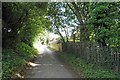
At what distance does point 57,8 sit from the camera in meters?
32.0

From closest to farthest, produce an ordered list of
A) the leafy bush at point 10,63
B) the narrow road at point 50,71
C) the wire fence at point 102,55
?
the leafy bush at point 10,63 < the wire fence at point 102,55 < the narrow road at point 50,71

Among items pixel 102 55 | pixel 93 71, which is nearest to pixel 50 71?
pixel 102 55

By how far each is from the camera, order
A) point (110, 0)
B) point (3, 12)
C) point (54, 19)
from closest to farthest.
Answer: point (110, 0) → point (3, 12) → point (54, 19)

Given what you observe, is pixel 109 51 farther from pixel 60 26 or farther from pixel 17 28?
pixel 60 26

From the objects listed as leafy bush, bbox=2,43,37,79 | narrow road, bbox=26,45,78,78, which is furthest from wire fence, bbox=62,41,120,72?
leafy bush, bbox=2,43,37,79

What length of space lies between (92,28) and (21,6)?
5731mm

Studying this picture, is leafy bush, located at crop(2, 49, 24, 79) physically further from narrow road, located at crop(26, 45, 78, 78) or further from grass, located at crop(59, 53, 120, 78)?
grass, located at crop(59, 53, 120, 78)

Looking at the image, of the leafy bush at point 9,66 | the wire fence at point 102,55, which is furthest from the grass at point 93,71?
the leafy bush at point 9,66

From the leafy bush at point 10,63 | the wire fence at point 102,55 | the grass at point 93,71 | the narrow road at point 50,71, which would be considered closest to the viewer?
the grass at point 93,71

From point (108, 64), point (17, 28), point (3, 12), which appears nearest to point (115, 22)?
point (108, 64)

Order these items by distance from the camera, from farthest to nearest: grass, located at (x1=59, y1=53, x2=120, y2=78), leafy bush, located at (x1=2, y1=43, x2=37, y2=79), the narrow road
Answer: the narrow road
leafy bush, located at (x1=2, y1=43, x2=37, y2=79)
grass, located at (x1=59, y1=53, x2=120, y2=78)

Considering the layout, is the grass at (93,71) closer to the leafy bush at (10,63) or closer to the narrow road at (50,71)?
the narrow road at (50,71)

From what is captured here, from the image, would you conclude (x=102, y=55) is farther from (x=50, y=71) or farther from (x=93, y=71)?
(x=50, y=71)

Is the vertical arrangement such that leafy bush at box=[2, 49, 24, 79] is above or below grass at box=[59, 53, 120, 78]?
above
